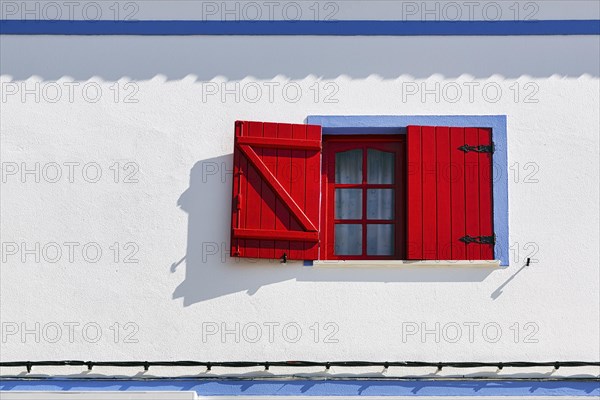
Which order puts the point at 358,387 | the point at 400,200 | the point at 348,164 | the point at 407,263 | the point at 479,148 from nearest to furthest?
the point at 358,387 < the point at 407,263 < the point at 479,148 < the point at 400,200 < the point at 348,164

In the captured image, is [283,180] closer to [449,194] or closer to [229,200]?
[229,200]

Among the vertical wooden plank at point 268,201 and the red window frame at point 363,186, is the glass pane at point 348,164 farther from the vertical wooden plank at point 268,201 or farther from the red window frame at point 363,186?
the vertical wooden plank at point 268,201

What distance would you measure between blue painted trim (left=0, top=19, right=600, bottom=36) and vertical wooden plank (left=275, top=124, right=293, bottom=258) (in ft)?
3.02

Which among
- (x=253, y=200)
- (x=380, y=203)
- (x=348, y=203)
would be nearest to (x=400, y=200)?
(x=380, y=203)

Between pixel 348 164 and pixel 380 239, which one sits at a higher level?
pixel 348 164

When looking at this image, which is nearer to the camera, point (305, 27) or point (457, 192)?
point (457, 192)

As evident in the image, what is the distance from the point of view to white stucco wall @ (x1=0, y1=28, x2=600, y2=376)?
7.68 m

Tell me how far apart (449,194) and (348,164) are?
0.92 m

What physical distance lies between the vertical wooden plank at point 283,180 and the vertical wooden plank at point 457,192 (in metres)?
1.34

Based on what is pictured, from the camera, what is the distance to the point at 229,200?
25.6 feet

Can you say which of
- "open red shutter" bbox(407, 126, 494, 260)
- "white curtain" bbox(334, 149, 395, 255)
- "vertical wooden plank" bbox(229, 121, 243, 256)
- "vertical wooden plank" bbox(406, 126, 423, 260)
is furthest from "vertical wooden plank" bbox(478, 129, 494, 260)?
"vertical wooden plank" bbox(229, 121, 243, 256)

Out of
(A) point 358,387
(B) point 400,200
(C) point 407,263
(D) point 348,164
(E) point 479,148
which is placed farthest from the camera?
(D) point 348,164

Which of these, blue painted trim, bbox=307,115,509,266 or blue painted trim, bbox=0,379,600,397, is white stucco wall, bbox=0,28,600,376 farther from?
blue painted trim, bbox=0,379,600,397

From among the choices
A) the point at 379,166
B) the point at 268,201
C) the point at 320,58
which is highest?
the point at 320,58
